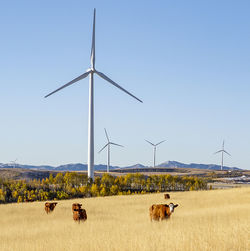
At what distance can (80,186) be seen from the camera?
94.1 metres

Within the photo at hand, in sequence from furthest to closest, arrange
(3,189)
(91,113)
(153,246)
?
(3,189), (91,113), (153,246)

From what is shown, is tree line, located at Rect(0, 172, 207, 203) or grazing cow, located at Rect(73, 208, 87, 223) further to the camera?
tree line, located at Rect(0, 172, 207, 203)

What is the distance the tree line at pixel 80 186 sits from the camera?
8150cm

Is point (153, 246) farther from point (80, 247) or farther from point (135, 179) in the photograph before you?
point (135, 179)

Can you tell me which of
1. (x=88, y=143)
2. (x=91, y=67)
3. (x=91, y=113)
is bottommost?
(x=88, y=143)

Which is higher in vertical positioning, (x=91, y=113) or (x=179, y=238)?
(x=91, y=113)

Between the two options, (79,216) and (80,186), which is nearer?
(79,216)

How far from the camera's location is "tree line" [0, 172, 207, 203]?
81500 mm

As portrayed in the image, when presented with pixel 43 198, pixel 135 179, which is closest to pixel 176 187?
pixel 135 179

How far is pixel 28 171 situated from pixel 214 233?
183 metres

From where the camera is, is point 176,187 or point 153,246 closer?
point 153,246

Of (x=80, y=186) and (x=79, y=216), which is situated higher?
(x=79, y=216)

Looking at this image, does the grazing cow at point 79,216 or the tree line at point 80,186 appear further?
the tree line at point 80,186

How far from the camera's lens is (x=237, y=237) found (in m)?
13.6
